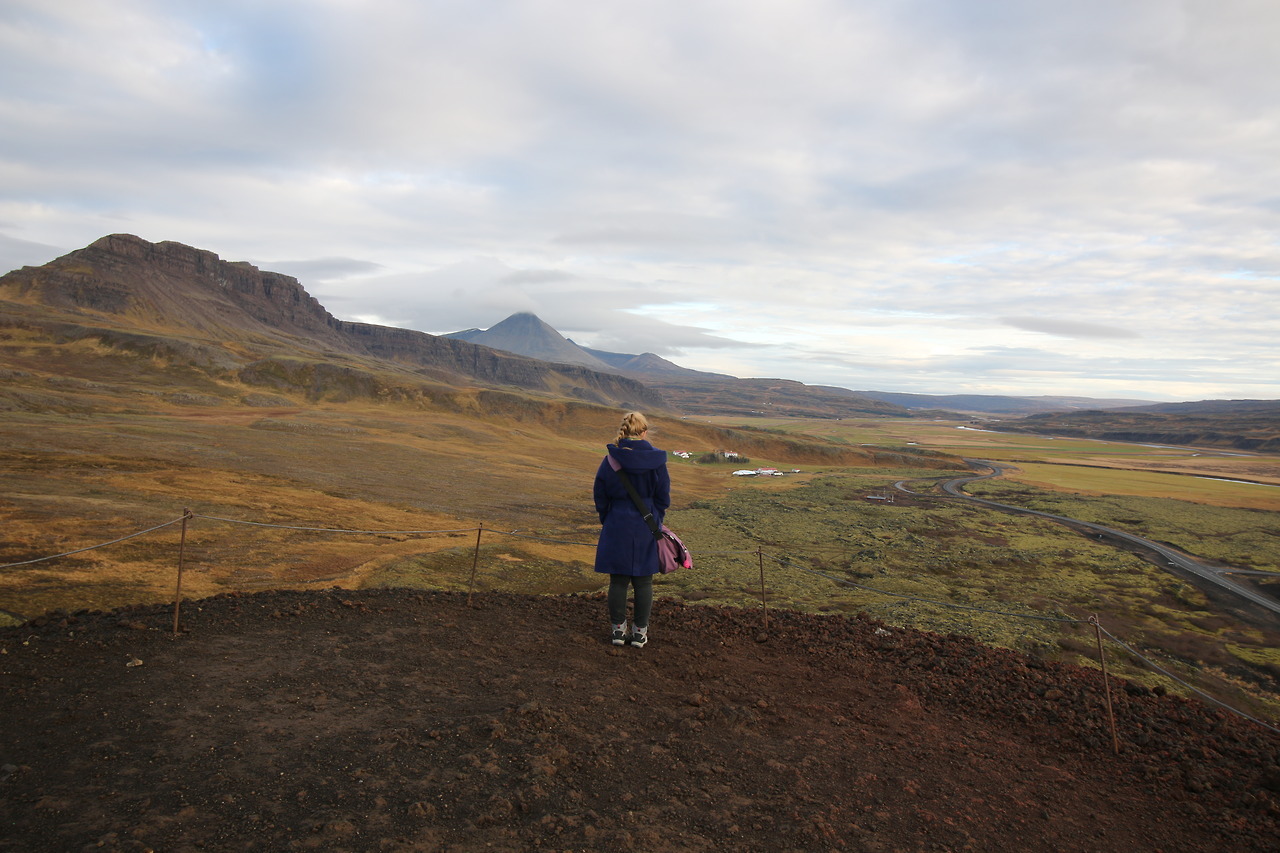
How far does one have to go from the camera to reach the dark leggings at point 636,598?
7.48m

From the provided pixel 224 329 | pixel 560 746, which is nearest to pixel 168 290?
pixel 224 329

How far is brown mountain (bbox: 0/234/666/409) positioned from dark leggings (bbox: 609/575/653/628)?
51278 mm

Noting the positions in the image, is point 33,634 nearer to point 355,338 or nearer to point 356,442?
point 356,442

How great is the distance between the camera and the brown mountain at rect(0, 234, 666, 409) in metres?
77.0

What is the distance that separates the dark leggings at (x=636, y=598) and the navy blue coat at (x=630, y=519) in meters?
0.29

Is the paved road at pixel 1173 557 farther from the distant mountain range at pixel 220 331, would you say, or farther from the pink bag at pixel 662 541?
the distant mountain range at pixel 220 331

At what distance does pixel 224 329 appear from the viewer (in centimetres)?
11744

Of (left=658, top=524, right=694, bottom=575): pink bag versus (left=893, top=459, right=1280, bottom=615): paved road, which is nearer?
(left=658, top=524, right=694, bottom=575): pink bag

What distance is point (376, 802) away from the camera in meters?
4.39

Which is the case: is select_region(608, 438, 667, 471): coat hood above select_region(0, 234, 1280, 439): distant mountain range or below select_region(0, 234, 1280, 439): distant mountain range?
below

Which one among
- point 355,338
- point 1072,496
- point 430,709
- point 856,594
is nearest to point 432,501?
point 856,594

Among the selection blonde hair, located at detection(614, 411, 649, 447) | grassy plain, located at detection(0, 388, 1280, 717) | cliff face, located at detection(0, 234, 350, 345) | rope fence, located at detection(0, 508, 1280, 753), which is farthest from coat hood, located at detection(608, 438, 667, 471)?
cliff face, located at detection(0, 234, 350, 345)

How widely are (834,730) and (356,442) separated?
45059mm

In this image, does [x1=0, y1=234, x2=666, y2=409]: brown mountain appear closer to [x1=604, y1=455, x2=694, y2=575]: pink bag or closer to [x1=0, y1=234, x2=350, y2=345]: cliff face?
[x1=0, y1=234, x2=350, y2=345]: cliff face
